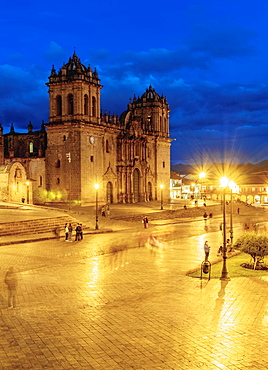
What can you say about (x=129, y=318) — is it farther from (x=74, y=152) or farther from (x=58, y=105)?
(x=58, y=105)

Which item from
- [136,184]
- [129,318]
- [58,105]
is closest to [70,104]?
[58,105]

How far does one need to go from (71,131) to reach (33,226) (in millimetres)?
21734

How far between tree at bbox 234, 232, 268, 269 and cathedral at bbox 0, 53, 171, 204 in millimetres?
28839

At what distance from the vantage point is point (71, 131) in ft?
156

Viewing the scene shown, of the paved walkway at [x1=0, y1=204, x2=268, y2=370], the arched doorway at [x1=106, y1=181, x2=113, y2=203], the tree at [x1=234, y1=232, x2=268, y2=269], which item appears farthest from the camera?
the arched doorway at [x1=106, y1=181, x2=113, y2=203]

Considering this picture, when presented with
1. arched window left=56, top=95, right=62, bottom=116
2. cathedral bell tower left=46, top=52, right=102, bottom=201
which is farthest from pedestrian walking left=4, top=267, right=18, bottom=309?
arched window left=56, top=95, right=62, bottom=116

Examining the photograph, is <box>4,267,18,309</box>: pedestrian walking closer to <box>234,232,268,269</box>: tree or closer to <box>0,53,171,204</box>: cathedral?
<box>234,232,268,269</box>: tree

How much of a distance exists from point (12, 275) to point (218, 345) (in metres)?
9.01

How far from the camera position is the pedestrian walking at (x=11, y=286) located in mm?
11545

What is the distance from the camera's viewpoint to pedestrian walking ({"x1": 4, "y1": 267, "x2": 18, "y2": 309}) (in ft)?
37.9

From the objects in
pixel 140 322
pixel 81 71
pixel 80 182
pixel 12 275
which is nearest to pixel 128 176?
pixel 80 182

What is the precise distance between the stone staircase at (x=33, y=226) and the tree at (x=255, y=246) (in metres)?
14.2

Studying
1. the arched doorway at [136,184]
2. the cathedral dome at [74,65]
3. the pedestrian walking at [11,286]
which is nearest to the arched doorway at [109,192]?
the arched doorway at [136,184]

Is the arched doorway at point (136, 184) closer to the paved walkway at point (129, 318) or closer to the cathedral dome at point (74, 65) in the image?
the cathedral dome at point (74, 65)
